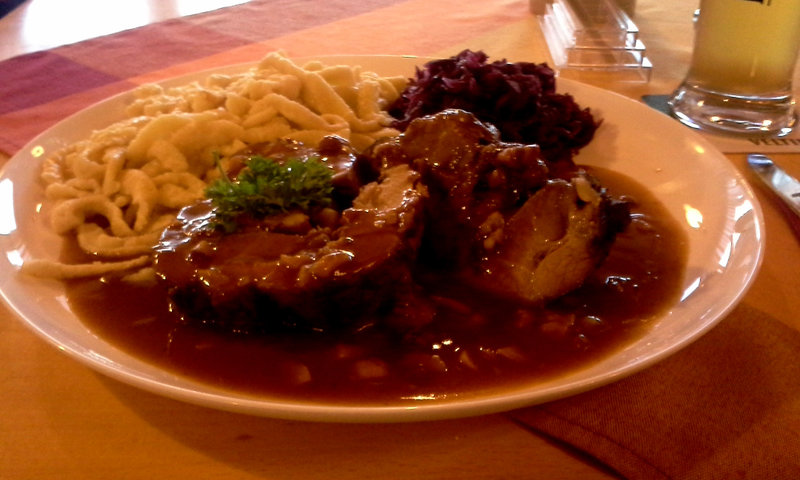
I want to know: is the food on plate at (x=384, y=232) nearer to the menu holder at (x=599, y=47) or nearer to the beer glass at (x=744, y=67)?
the beer glass at (x=744, y=67)

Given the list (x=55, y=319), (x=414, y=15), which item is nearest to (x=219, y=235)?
(x=55, y=319)

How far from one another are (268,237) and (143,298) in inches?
20.6

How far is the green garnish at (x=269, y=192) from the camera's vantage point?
219cm

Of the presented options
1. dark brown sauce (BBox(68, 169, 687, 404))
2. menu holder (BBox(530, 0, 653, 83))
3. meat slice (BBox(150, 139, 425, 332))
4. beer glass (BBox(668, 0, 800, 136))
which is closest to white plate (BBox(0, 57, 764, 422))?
dark brown sauce (BBox(68, 169, 687, 404))

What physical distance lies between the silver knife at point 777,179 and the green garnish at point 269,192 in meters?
1.86

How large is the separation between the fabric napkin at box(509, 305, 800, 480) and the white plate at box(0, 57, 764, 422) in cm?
10

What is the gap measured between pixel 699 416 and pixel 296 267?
1.19 m

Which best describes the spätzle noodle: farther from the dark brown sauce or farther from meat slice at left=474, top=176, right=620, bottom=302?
meat slice at left=474, top=176, right=620, bottom=302

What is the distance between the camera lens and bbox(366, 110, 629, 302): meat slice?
2.22m

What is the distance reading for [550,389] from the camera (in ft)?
5.11

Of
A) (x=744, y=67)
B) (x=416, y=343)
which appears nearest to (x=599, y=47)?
(x=744, y=67)

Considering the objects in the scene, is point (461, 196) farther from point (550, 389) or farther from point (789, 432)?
point (789, 432)

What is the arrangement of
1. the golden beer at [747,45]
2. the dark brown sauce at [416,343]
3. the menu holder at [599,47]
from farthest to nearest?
the menu holder at [599,47] → the golden beer at [747,45] → the dark brown sauce at [416,343]

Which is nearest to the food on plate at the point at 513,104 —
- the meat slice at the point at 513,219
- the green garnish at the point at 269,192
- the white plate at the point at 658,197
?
the white plate at the point at 658,197
